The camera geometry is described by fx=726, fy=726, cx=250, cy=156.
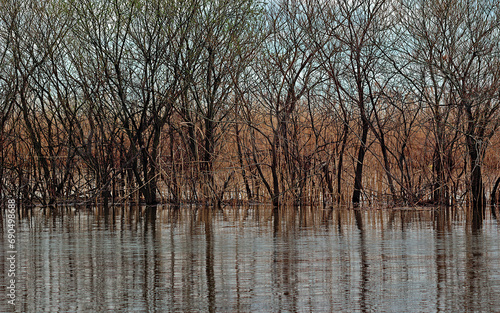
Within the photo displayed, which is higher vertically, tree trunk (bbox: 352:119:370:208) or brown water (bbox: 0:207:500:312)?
tree trunk (bbox: 352:119:370:208)

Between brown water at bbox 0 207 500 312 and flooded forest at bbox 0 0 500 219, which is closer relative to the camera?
brown water at bbox 0 207 500 312

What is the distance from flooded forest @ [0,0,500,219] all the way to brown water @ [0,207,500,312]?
2.55 m

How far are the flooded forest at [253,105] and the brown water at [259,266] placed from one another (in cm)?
255

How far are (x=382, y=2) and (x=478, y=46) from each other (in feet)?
6.00

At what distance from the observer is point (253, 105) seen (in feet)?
45.1

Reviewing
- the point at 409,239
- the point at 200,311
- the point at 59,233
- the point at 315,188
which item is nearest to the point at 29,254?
the point at 59,233

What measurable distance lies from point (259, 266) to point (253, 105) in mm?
7841

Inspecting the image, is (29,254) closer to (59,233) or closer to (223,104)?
(59,233)

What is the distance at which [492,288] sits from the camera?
16.4 feet

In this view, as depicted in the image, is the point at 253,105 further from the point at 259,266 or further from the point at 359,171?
the point at 259,266

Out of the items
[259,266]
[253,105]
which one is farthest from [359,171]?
[259,266]

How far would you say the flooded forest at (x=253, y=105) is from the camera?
12.5 m

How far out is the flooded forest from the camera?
1249 centimetres

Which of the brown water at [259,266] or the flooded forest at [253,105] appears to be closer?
the brown water at [259,266]
